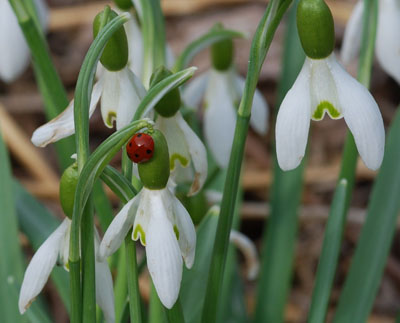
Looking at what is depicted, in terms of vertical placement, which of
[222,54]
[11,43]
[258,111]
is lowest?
[258,111]

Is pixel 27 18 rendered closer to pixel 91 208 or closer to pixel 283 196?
pixel 91 208

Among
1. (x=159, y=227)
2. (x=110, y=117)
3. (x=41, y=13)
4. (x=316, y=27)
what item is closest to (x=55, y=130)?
(x=110, y=117)

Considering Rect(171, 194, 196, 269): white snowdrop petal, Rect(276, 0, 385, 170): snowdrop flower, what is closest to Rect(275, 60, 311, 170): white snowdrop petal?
Rect(276, 0, 385, 170): snowdrop flower

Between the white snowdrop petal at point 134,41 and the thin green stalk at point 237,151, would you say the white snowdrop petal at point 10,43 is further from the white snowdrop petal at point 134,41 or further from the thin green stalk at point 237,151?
the thin green stalk at point 237,151

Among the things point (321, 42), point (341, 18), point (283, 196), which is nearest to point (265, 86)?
point (341, 18)

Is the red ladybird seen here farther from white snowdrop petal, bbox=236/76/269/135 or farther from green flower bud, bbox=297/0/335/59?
white snowdrop petal, bbox=236/76/269/135

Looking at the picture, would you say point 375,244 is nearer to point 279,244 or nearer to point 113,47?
point 279,244
